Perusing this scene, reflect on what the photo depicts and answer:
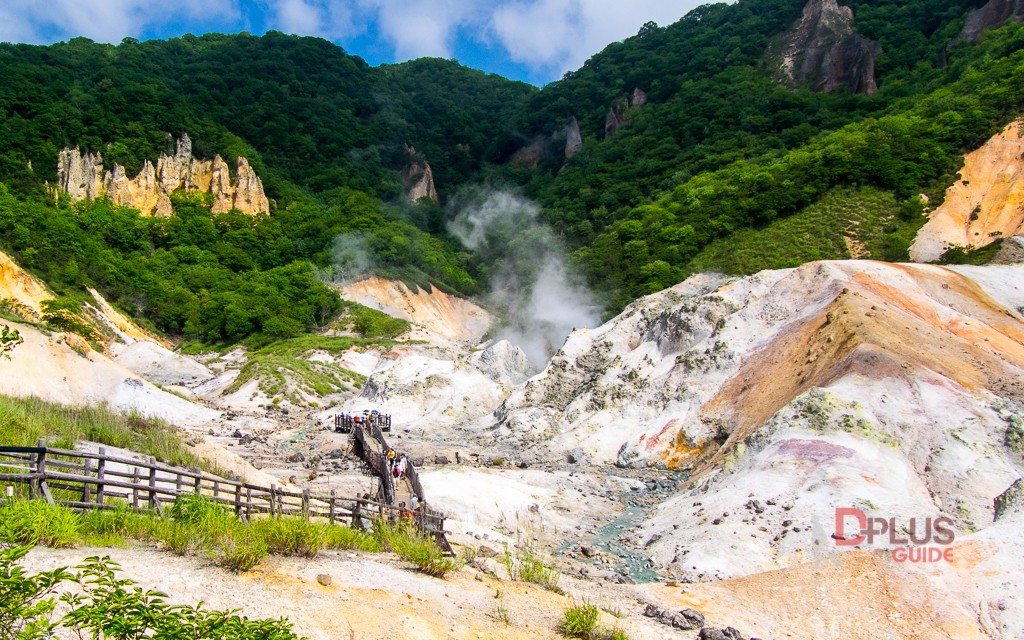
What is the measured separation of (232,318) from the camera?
70062mm

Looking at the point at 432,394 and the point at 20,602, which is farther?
the point at 432,394

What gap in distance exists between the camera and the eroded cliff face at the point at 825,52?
88250mm

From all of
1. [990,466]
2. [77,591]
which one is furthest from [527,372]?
[77,591]

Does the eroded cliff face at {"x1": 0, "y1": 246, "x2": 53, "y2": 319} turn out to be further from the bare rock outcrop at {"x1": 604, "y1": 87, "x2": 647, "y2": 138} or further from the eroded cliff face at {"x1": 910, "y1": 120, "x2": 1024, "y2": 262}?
the bare rock outcrop at {"x1": 604, "y1": 87, "x2": 647, "y2": 138}

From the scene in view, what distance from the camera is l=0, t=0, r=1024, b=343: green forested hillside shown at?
59.7 m

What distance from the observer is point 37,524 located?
Result: 7488 millimetres

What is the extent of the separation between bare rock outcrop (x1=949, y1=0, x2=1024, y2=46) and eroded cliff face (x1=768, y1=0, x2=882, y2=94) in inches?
376

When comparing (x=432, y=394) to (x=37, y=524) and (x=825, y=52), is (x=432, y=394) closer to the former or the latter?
(x=37, y=524)

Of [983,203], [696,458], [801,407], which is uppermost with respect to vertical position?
[983,203]

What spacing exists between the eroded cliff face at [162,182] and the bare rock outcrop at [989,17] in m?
87.1

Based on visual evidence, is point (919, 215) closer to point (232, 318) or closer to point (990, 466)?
point (990, 466)

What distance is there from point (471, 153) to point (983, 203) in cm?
9136

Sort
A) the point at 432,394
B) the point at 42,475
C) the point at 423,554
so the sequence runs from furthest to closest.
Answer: the point at 432,394 → the point at 423,554 → the point at 42,475

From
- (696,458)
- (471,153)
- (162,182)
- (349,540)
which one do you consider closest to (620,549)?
(349,540)
